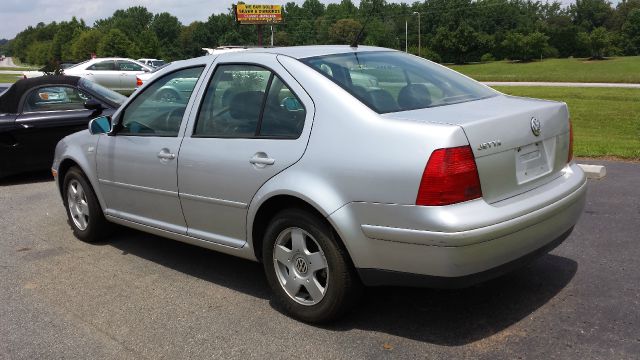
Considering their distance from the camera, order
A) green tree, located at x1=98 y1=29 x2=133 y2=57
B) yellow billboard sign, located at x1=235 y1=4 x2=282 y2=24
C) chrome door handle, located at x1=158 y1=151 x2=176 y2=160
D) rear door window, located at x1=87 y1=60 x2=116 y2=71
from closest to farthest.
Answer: chrome door handle, located at x1=158 y1=151 x2=176 y2=160 < rear door window, located at x1=87 y1=60 x2=116 y2=71 < yellow billboard sign, located at x1=235 y1=4 x2=282 y2=24 < green tree, located at x1=98 y1=29 x2=133 y2=57

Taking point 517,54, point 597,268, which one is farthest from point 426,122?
point 517,54

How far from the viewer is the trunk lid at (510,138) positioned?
3.27 m

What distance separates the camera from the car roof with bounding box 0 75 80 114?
8.77 meters

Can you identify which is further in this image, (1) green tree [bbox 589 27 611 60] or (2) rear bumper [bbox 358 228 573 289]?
(1) green tree [bbox 589 27 611 60]

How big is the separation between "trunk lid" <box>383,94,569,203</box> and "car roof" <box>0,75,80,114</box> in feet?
22.9

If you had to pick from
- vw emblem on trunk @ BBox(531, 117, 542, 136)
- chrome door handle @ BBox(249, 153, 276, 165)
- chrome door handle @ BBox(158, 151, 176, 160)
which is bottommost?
chrome door handle @ BBox(158, 151, 176, 160)

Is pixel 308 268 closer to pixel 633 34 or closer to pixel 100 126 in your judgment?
pixel 100 126

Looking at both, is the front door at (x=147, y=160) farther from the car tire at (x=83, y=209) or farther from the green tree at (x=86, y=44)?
the green tree at (x=86, y=44)

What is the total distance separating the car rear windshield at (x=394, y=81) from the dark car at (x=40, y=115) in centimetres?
519

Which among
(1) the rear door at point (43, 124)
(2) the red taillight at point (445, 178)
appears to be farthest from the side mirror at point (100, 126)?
(1) the rear door at point (43, 124)

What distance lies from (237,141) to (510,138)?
5.52 ft

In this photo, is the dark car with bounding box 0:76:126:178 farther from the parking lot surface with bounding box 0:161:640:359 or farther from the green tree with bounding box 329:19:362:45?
the green tree with bounding box 329:19:362:45

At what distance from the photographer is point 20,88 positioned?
29.3 feet

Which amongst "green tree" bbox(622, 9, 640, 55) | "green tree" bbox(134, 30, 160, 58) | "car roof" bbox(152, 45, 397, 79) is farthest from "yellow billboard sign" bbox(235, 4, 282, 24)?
"car roof" bbox(152, 45, 397, 79)
